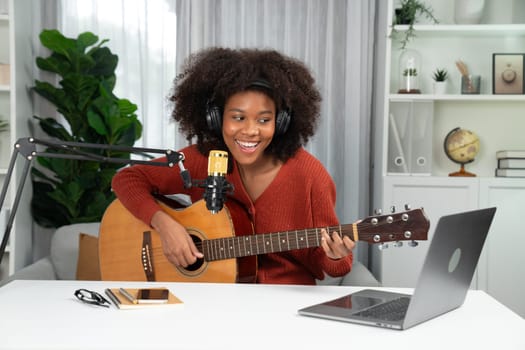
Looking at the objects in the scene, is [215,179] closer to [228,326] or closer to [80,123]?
[228,326]

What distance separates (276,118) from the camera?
92.2 inches

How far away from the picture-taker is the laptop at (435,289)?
1.34 metres

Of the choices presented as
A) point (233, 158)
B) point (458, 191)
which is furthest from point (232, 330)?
point (458, 191)

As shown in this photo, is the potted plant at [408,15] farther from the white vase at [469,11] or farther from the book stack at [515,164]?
the book stack at [515,164]

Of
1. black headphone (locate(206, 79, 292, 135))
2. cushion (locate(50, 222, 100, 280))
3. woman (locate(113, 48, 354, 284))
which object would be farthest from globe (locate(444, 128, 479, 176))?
cushion (locate(50, 222, 100, 280))

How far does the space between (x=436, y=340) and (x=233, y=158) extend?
1303 mm

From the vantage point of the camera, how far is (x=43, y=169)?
3912 mm

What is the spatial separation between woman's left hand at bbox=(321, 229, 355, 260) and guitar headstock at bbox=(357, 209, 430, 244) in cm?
7

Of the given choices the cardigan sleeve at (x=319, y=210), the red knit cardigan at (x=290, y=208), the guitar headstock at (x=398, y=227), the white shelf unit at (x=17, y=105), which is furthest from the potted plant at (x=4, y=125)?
Answer: the guitar headstock at (x=398, y=227)

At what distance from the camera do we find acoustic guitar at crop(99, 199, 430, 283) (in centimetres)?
198

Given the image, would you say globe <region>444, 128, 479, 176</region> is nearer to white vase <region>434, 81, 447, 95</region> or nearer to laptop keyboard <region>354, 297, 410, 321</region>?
white vase <region>434, 81, 447, 95</region>

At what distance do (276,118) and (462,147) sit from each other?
1510 millimetres

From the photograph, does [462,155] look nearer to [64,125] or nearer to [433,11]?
[433,11]

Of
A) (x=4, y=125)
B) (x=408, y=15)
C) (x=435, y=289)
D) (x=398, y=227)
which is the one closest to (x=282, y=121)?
(x=398, y=227)
